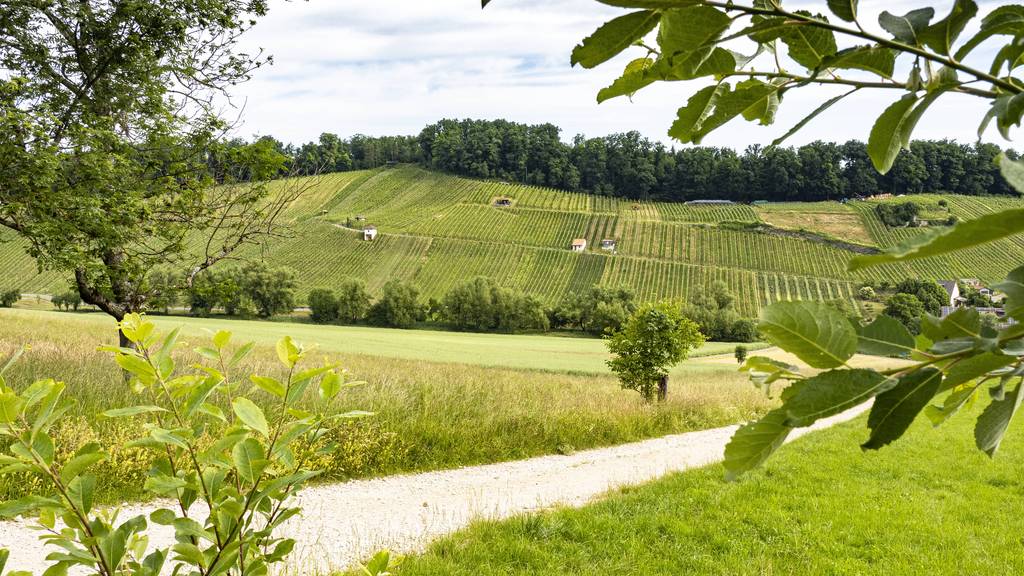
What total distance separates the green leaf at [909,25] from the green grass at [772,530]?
15.3ft

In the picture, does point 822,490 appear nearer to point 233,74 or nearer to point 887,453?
point 887,453

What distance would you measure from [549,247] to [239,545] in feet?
262

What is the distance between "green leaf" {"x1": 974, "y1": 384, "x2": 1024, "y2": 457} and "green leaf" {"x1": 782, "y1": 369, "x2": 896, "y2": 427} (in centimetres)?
22

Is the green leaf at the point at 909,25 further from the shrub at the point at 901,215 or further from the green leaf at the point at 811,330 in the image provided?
the shrub at the point at 901,215

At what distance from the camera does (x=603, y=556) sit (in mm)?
5125

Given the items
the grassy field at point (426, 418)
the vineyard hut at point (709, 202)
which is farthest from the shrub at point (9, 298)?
the vineyard hut at point (709, 202)

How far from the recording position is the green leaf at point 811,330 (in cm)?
51

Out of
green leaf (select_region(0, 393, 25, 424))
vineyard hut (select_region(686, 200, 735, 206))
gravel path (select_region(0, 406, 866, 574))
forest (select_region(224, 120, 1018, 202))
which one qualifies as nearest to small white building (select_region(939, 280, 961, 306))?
forest (select_region(224, 120, 1018, 202))

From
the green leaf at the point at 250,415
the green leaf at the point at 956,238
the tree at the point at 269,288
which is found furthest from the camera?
the tree at the point at 269,288

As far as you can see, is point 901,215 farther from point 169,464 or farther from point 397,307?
point 169,464

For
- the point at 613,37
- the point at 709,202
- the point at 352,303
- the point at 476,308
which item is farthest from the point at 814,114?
the point at 709,202

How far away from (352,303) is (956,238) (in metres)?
57.8

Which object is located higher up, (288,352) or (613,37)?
(613,37)

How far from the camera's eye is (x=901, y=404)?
1.77ft
